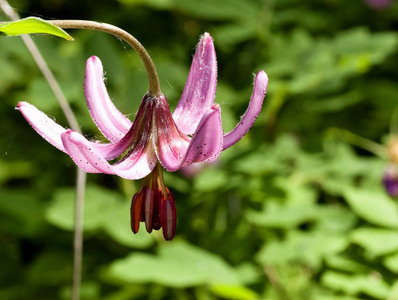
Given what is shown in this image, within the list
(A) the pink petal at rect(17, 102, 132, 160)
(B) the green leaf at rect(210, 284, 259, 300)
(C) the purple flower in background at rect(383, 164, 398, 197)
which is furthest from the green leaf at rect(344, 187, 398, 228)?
(A) the pink petal at rect(17, 102, 132, 160)

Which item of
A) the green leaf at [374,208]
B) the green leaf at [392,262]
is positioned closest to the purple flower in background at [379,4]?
the green leaf at [374,208]

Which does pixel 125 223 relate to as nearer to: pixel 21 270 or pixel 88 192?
pixel 88 192

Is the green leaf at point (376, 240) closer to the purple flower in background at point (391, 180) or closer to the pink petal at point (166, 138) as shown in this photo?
the purple flower in background at point (391, 180)

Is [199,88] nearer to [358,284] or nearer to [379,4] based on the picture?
[358,284]

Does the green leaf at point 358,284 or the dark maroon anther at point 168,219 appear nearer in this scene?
the dark maroon anther at point 168,219

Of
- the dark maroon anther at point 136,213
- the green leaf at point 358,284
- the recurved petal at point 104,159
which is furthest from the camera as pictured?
the green leaf at point 358,284

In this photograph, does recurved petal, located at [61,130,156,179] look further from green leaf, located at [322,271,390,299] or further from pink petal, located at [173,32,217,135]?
green leaf, located at [322,271,390,299]

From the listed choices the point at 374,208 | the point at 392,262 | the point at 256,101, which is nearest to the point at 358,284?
the point at 392,262

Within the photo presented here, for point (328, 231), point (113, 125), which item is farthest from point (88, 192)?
point (113, 125)
